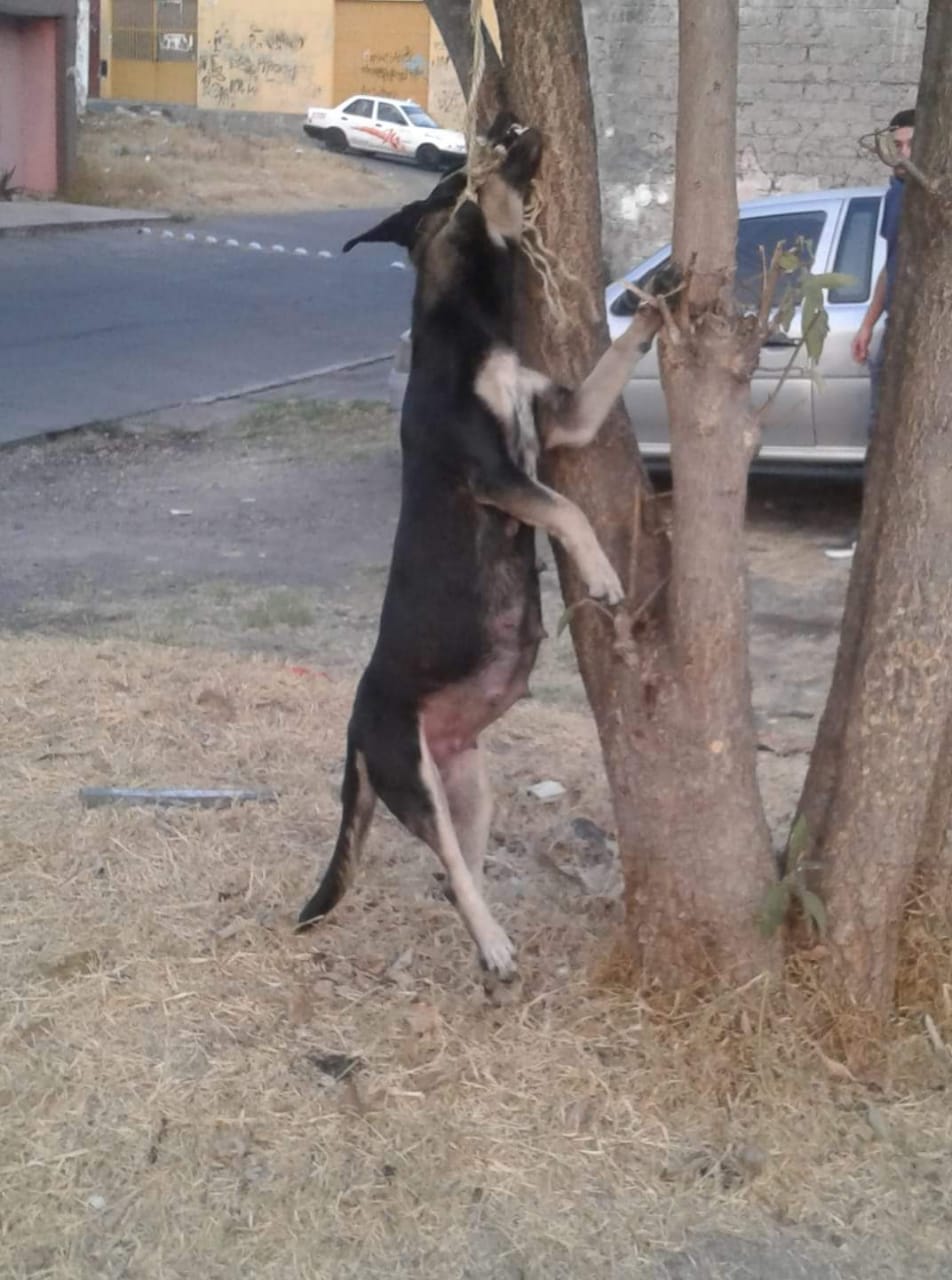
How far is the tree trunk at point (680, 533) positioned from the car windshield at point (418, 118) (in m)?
38.4

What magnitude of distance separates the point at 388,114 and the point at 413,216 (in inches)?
1504

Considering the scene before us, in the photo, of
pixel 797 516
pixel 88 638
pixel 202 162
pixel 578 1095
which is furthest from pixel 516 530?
pixel 202 162

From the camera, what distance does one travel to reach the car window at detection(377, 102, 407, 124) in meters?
40.7

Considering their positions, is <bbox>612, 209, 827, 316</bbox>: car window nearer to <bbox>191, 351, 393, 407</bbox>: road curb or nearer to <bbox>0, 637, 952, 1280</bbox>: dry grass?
<bbox>0, 637, 952, 1280</bbox>: dry grass

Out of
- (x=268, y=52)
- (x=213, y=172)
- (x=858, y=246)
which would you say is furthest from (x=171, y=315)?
(x=268, y=52)

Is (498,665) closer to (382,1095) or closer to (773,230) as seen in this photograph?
(382,1095)

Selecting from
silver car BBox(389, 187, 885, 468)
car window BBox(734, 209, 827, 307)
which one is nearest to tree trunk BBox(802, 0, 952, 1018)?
silver car BBox(389, 187, 885, 468)

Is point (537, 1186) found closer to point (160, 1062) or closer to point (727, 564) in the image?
point (160, 1062)

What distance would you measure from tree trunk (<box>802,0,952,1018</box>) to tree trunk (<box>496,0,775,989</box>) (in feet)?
0.62

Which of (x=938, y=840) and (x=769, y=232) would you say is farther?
(x=769, y=232)

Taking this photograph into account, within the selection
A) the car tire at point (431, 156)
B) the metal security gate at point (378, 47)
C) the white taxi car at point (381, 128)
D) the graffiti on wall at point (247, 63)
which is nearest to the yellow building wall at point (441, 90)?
the metal security gate at point (378, 47)

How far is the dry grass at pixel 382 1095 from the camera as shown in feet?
11.3

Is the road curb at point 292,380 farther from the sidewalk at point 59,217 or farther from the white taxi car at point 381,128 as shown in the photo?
the white taxi car at point 381,128

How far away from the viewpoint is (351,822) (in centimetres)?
423
